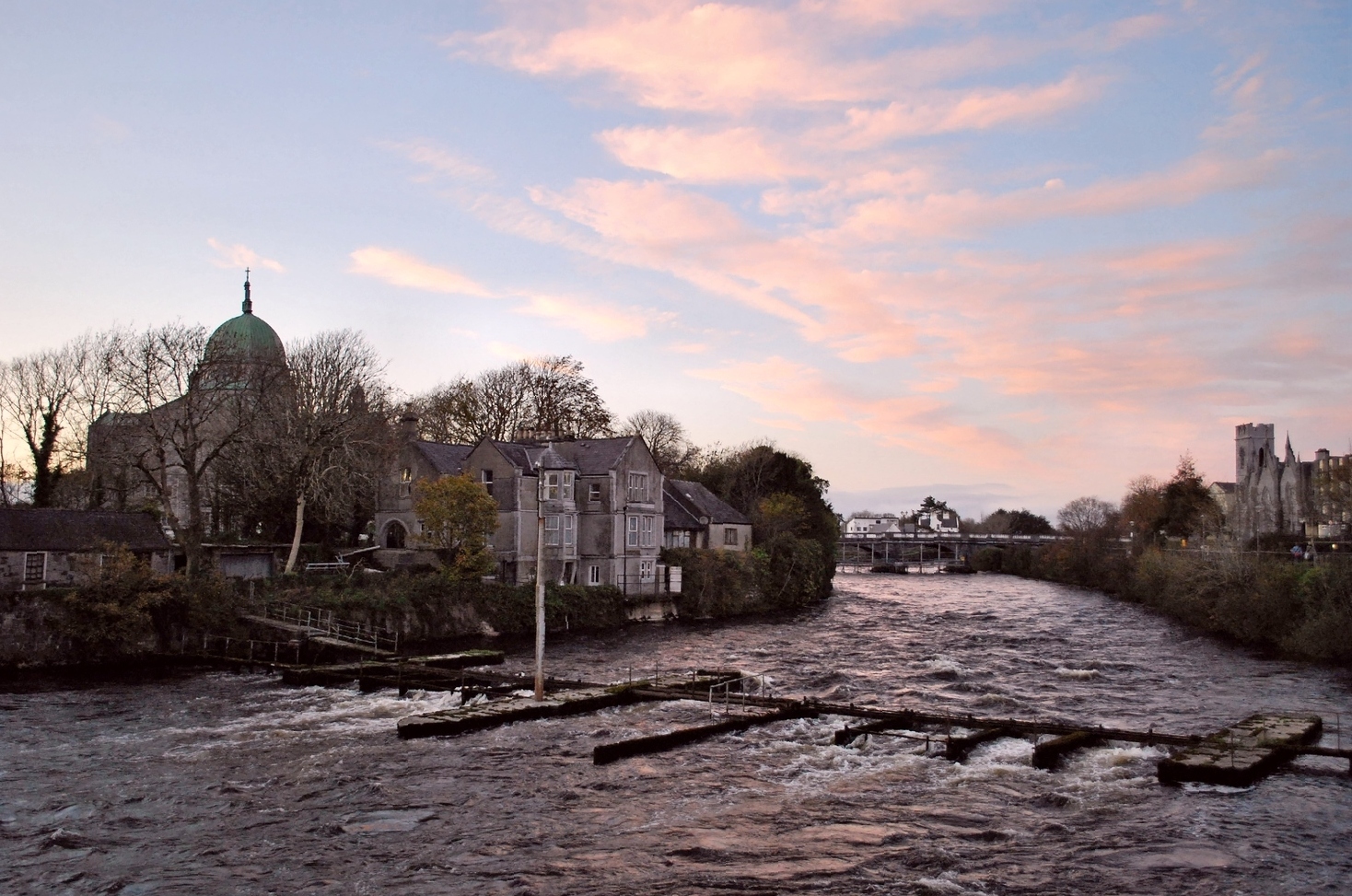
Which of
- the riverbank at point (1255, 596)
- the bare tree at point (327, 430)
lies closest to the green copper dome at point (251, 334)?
the bare tree at point (327, 430)

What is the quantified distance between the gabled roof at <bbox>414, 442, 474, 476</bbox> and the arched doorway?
→ 530cm

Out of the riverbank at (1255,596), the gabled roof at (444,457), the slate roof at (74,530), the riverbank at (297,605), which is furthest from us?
the gabled roof at (444,457)

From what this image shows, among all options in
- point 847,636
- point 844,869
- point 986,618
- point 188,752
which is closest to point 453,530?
point 847,636

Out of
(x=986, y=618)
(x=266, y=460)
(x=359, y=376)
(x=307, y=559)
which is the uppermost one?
(x=359, y=376)

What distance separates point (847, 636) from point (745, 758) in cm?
3337

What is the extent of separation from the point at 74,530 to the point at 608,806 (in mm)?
37544

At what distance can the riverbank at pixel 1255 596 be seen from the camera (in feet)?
151

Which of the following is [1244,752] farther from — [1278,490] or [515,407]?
[1278,490]

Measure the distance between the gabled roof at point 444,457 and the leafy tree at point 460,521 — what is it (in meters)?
6.77

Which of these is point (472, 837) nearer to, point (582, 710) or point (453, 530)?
point (582, 710)

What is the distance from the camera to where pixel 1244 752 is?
82.8ft

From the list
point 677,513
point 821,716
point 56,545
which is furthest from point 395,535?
point 821,716

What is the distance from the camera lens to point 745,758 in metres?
26.6

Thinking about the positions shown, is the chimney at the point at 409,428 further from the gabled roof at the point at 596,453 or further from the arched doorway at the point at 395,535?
the gabled roof at the point at 596,453
